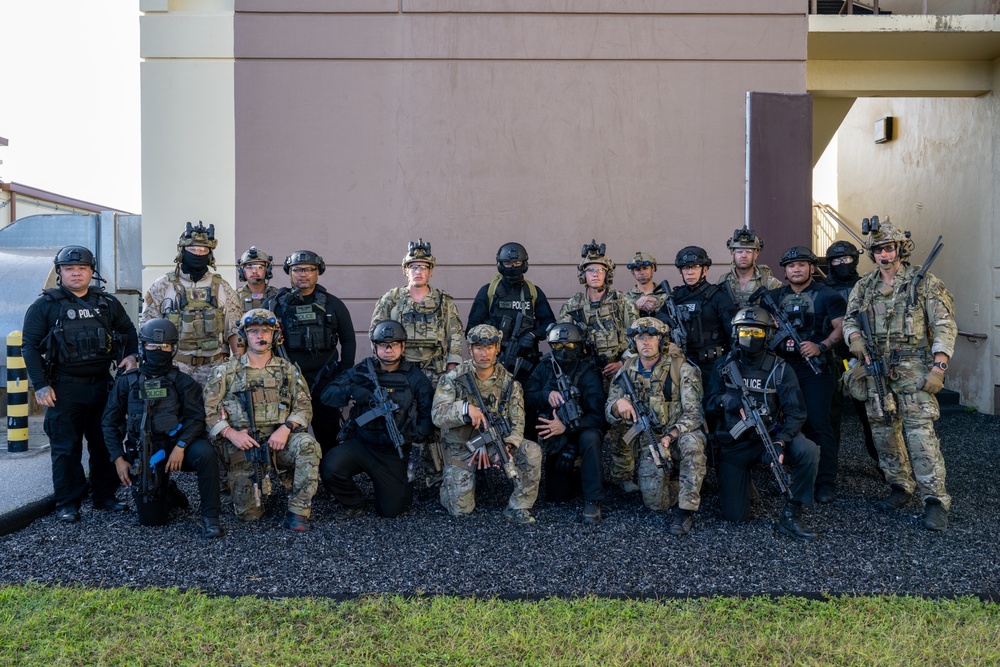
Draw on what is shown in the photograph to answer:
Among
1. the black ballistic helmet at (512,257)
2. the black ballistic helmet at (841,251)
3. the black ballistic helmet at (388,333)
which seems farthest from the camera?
the black ballistic helmet at (841,251)

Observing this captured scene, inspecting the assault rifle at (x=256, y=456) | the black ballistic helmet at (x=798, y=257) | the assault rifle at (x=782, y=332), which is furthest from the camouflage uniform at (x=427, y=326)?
the black ballistic helmet at (x=798, y=257)

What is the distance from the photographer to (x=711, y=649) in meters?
3.87

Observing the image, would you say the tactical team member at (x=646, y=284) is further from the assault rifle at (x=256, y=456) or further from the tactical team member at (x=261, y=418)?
the assault rifle at (x=256, y=456)

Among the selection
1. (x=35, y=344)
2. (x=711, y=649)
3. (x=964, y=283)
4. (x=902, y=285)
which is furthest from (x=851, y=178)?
(x=35, y=344)

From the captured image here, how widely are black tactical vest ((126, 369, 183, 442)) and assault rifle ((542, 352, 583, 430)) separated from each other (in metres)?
2.90

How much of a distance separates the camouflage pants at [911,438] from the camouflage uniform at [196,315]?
542 cm

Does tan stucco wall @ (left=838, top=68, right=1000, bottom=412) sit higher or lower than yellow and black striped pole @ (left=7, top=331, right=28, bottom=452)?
higher

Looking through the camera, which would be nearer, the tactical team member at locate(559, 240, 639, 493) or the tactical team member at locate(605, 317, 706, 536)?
the tactical team member at locate(605, 317, 706, 536)

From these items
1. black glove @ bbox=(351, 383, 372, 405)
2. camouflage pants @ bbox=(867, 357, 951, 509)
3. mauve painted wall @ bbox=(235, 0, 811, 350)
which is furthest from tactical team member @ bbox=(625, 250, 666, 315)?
black glove @ bbox=(351, 383, 372, 405)

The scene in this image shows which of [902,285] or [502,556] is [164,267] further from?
[902,285]

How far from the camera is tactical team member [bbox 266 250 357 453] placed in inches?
264

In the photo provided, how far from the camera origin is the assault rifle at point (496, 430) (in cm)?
588

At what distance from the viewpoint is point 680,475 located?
5.89 m

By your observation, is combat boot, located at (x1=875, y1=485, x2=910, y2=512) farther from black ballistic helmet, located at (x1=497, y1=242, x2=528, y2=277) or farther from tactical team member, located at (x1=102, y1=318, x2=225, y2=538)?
tactical team member, located at (x1=102, y1=318, x2=225, y2=538)
